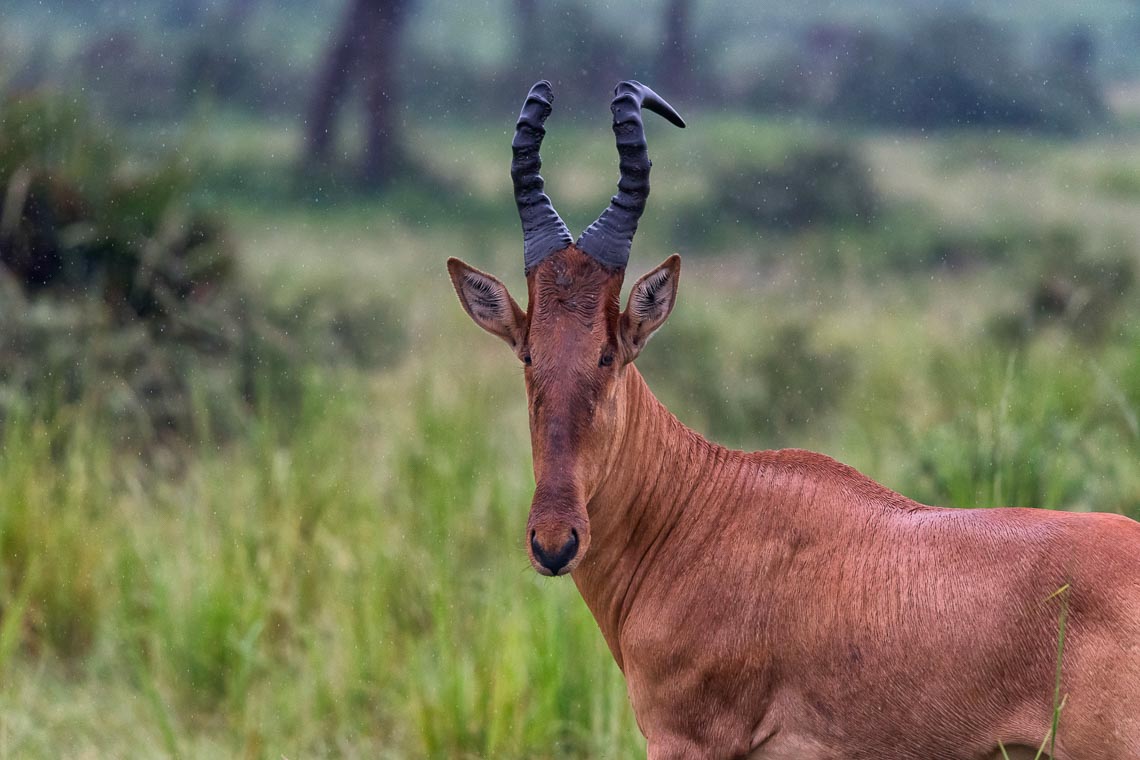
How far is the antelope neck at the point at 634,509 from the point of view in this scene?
4.40 m

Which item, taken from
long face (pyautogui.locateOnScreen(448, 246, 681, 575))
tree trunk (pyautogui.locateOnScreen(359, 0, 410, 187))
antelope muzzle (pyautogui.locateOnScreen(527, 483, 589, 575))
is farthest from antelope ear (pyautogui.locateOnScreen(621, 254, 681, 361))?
tree trunk (pyautogui.locateOnScreen(359, 0, 410, 187))

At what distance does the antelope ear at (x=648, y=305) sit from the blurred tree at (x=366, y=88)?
22.1m

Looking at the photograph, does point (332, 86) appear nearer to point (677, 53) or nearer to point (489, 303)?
point (677, 53)

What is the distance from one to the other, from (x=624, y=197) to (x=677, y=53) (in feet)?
84.6

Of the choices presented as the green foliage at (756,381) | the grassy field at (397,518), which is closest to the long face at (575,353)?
the grassy field at (397,518)

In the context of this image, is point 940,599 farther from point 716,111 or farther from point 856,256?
point 716,111

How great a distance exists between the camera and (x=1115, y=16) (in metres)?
29.8

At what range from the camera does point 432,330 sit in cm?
1611

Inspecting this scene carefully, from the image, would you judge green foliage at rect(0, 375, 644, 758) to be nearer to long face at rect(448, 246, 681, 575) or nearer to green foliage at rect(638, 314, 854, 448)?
long face at rect(448, 246, 681, 575)

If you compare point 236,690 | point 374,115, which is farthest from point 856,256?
point 236,690

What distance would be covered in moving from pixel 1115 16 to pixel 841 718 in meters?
29.6

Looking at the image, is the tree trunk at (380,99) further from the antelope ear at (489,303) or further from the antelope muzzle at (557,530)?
the antelope muzzle at (557,530)

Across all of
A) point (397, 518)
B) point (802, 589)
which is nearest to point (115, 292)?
point (397, 518)

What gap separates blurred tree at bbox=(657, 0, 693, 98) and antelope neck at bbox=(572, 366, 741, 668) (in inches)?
961
